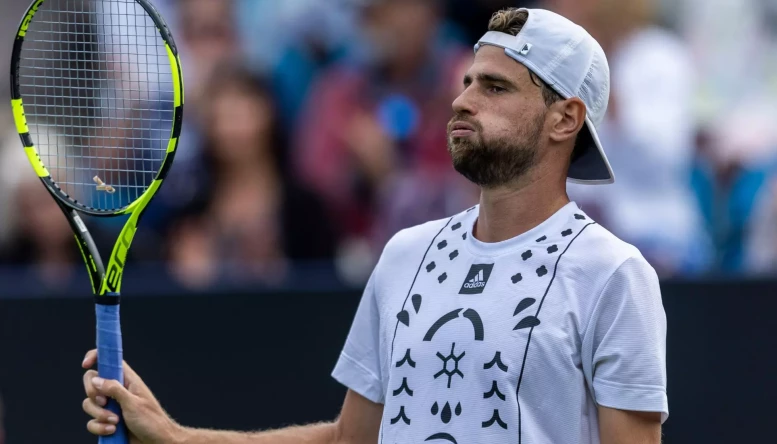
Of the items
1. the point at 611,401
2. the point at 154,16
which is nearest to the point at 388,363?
the point at 611,401

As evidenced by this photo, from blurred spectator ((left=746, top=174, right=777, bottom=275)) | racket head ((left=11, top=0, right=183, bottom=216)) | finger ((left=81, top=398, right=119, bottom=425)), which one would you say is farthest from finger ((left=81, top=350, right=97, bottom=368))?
blurred spectator ((left=746, top=174, right=777, bottom=275))

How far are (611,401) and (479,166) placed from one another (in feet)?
2.22

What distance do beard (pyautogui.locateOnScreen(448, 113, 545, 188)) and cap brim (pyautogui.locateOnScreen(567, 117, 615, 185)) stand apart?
0.55 feet

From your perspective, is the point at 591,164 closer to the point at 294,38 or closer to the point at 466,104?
the point at 466,104

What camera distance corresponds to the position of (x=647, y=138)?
277 inches

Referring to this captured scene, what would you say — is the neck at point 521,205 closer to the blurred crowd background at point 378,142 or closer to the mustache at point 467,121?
the mustache at point 467,121

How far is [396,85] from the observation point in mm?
7543

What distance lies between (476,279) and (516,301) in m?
0.15

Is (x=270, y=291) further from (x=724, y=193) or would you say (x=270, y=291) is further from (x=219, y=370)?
(x=724, y=193)

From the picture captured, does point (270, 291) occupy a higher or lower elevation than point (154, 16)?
lower

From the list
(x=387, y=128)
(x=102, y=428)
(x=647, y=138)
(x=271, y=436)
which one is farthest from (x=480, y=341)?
(x=387, y=128)

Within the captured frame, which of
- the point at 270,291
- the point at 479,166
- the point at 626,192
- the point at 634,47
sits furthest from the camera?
the point at 634,47

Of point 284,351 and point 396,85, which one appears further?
point 396,85

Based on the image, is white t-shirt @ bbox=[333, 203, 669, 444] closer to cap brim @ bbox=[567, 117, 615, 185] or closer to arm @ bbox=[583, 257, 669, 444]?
arm @ bbox=[583, 257, 669, 444]
